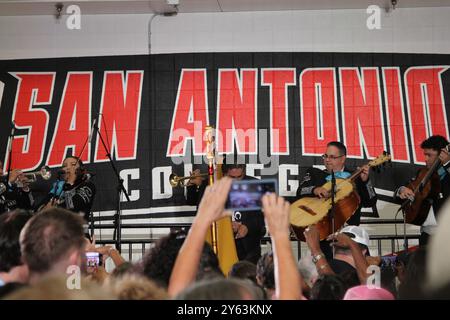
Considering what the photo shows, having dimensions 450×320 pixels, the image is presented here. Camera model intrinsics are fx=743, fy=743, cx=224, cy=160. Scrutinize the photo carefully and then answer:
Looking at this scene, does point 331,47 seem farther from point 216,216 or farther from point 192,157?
point 216,216

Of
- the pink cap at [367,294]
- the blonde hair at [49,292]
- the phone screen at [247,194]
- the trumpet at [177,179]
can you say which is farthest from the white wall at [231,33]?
the blonde hair at [49,292]

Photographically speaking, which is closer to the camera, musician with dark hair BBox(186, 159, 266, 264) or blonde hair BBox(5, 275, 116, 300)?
blonde hair BBox(5, 275, 116, 300)

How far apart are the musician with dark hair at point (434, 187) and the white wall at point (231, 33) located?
1923 millimetres

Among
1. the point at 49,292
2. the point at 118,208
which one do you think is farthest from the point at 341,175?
the point at 49,292

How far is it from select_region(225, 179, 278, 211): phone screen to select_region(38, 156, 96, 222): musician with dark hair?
5.33 m

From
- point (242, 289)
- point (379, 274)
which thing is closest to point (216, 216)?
point (242, 289)

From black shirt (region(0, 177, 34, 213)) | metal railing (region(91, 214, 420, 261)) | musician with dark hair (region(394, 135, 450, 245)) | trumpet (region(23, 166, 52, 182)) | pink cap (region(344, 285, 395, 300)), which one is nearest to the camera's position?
pink cap (region(344, 285, 395, 300))

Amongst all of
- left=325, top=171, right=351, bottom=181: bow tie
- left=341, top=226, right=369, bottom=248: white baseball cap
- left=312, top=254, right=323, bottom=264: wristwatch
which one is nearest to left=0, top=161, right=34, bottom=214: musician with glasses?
left=325, top=171, right=351, bottom=181: bow tie

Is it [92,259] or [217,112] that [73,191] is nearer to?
[217,112]

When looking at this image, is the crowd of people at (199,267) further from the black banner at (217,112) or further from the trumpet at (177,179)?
the black banner at (217,112)

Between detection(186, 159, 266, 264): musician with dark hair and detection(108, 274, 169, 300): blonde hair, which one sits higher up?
detection(186, 159, 266, 264): musician with dark hair

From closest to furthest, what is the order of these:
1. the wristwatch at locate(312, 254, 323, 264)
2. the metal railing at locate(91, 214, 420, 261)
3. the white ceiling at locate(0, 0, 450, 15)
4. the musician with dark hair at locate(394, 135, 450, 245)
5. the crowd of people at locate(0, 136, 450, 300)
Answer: the crowd of people at locate(0, 136, 450, 300) → the wristwatch at locate(312, 254, 323, 264) → the musician with dark hair at locate(394, 135, 450, 245) → the metal railing at locate(91, 214, 420, 261) → the white ceiling at locate(0, 0, 450, 15)

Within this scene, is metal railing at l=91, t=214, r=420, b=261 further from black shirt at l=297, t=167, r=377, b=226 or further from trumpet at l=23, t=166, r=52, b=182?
black shirt at l=297, t=167, r=377, b=226

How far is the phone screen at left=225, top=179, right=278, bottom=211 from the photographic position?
2.74m
